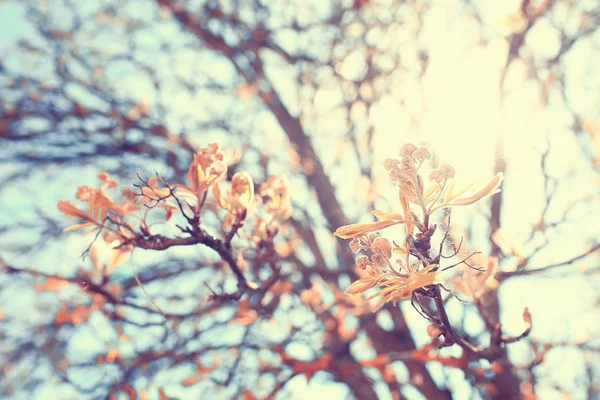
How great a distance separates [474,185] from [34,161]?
132 inches

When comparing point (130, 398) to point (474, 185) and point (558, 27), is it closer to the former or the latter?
point (474, 185)

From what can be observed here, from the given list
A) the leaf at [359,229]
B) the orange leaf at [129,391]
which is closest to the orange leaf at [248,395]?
the orange leaf at [129,391]

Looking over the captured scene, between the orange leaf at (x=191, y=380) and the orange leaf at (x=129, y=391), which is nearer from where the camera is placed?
the orange leaf at (x=129, y=391)

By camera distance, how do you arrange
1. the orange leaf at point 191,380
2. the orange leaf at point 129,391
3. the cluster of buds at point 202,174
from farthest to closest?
the orange leaf at point 191,380 → the orange leaf at point 129,391 → the cluster of buds at point 202,174

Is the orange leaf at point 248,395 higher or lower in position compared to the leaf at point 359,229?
lower

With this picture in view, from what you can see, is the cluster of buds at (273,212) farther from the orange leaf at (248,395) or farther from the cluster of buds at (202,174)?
the orange leaf at (248,395)

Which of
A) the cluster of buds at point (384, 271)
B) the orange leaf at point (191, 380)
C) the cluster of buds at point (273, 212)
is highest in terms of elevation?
the cluster of buds at point (273, 212)

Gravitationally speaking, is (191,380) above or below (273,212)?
below

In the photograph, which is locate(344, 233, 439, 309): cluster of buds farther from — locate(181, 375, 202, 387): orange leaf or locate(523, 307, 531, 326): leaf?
locate(181, 375, 202, 387): orange leaf

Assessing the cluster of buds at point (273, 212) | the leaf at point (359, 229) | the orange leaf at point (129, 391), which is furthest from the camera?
the orange leaf at point (129, 391)

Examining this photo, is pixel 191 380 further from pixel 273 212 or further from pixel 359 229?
pixel 359 229

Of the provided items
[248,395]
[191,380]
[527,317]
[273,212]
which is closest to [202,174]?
[273,212]

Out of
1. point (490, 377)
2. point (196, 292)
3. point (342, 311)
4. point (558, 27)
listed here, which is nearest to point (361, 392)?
point (342, 311)

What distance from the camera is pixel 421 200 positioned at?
2.68 feet
